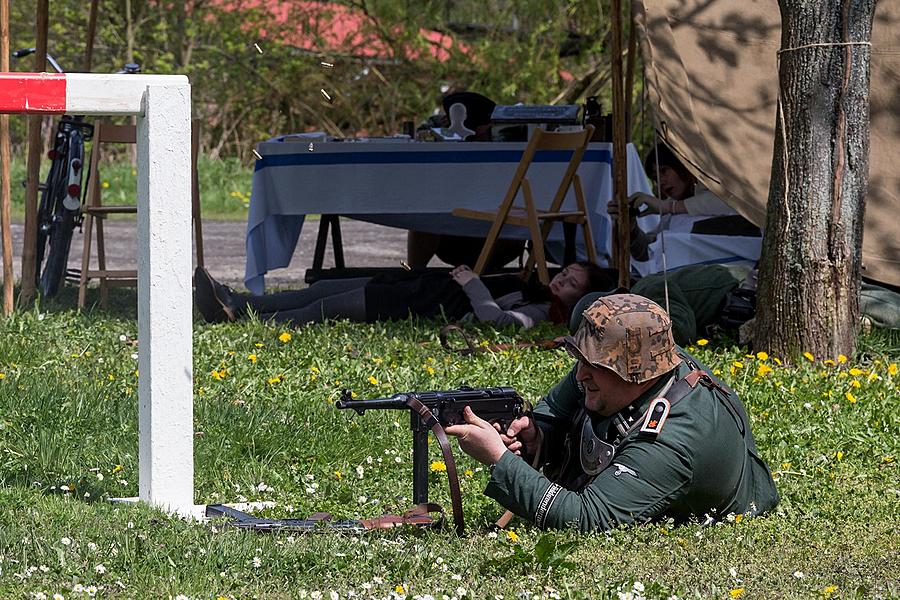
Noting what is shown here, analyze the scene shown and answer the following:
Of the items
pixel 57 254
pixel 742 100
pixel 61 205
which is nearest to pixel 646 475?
pixel 742 100

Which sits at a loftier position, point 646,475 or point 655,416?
point 655,416

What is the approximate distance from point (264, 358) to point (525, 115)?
3.49 meters

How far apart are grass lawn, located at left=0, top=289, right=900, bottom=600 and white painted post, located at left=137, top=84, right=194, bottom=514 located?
0.25 m

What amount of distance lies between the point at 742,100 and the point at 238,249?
22.9ft

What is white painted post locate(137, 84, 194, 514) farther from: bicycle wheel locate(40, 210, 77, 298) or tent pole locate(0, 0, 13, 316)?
bicycle wheel locate(40, 210, 77, 298)

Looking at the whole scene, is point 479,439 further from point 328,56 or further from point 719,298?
point 328,56

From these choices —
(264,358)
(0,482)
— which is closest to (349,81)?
(264,358)

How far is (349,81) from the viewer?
66.1ft

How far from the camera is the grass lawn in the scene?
130 inches

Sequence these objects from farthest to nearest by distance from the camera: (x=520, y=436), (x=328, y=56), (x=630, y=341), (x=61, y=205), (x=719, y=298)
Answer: (x=328, y=56) → (x=61, y=205) → (x=719, y=298) → (x=520, y=436) → (x=630, y=341)

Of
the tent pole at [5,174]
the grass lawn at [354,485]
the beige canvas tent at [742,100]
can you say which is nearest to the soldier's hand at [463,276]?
the grass lawn at [354,485]

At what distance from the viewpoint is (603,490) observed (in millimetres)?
3674

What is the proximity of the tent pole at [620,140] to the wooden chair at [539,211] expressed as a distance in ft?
2.81

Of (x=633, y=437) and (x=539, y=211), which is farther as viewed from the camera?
(x=539, y=211)
